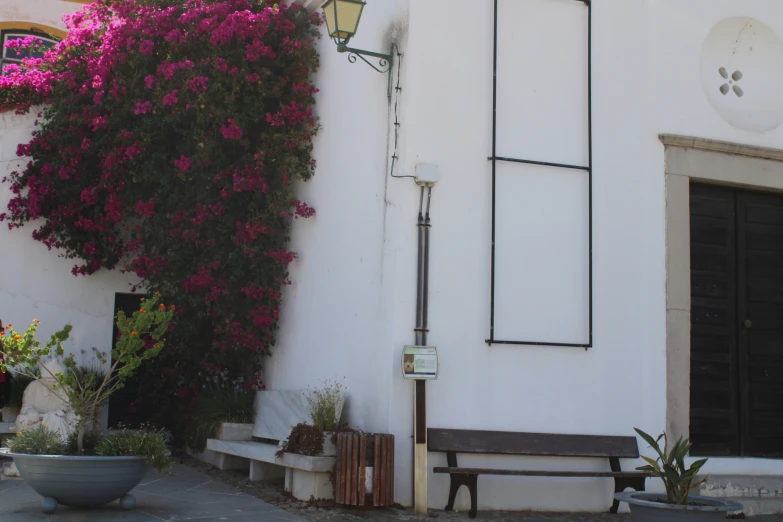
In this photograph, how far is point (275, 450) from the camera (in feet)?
26.5

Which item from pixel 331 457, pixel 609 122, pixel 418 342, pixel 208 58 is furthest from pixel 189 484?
pixel 609 122

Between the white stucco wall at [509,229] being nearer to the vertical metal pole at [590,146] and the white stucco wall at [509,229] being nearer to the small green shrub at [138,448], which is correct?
the vertical metal pole at [590,146]

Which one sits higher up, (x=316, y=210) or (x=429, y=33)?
(x=429, y=33)

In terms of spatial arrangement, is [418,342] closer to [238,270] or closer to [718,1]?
[238,270]

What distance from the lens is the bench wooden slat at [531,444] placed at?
23.6ft

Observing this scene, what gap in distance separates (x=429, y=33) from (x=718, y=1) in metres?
3.12

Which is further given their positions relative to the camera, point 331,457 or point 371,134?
point 371,134

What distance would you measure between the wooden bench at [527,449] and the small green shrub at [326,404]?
863mm

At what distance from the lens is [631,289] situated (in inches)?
318

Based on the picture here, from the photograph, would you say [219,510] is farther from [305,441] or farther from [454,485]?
[454,485]

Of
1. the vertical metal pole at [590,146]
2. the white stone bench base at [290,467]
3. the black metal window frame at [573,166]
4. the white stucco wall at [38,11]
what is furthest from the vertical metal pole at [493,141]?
the white stucco wall at [38,11]

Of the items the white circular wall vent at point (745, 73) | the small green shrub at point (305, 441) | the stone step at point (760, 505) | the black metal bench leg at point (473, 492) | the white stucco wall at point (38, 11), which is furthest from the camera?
the white stucco wall at point (38, 11)

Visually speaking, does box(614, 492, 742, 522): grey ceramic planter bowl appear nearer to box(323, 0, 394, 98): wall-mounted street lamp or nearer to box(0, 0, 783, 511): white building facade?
box(0, 0, 783, 511): white building facade

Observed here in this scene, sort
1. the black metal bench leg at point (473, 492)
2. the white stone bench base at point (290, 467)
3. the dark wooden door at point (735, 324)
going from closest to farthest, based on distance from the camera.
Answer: the black metal bench leg at point (473, 492) < the white stone bench base at point (290, 467) < the dark wooden door at point (735, 324)
